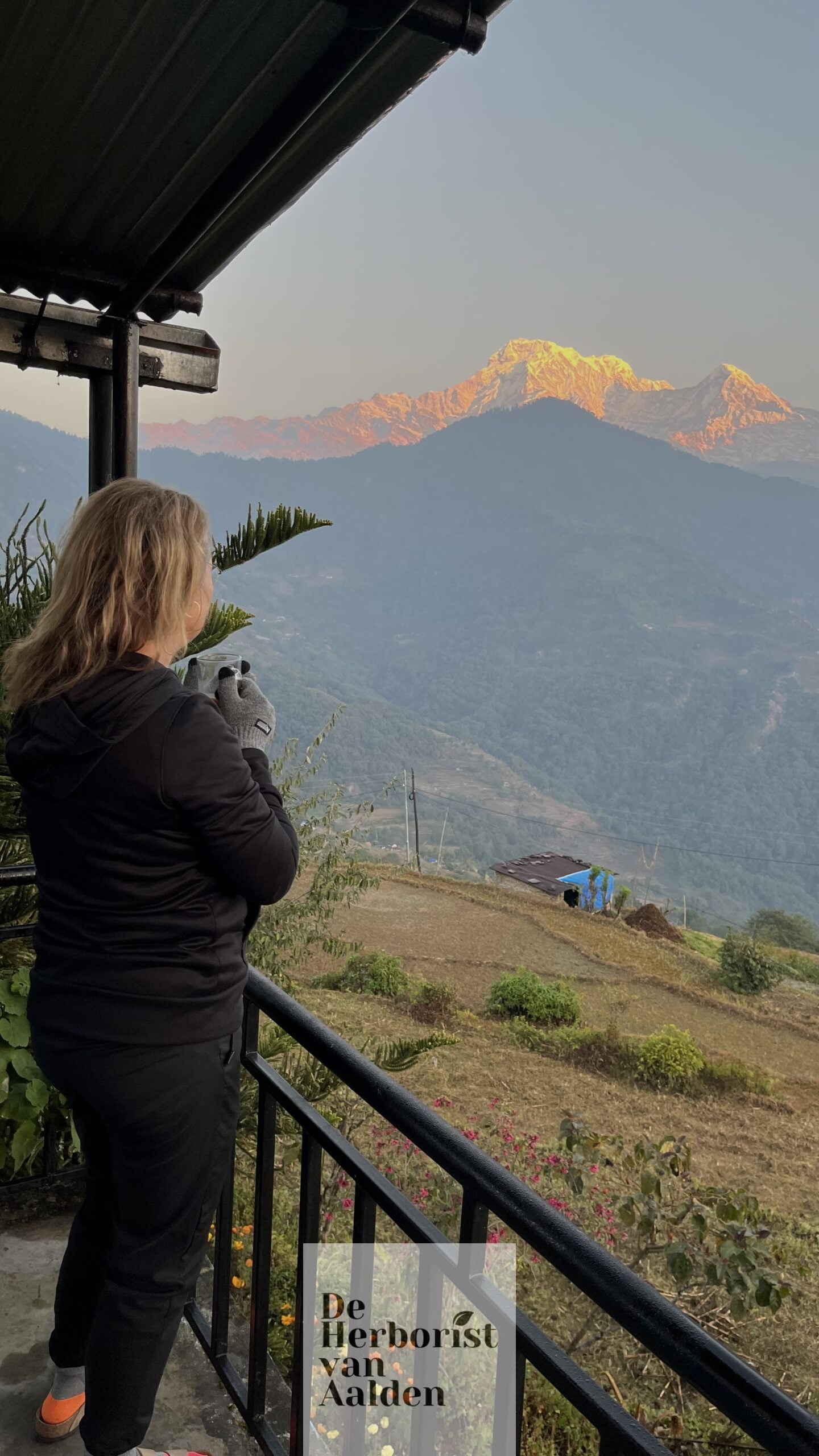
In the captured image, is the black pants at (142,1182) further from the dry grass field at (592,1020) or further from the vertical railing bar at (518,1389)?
the dry grass field at (592,1020)

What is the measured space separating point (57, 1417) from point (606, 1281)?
3.42 feet

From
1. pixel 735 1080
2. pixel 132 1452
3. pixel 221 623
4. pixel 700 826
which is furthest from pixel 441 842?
pixel 132 1452

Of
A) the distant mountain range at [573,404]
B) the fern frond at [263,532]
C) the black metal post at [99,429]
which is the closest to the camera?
the black metal post at [99,429]

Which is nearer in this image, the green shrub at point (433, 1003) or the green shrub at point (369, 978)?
the green shrub at point (433, 1003)

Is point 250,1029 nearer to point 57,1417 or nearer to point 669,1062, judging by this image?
point 57,1417

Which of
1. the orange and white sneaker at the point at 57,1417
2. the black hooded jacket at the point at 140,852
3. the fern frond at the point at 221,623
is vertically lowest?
the orange and white sneaker at the point at 57,1417

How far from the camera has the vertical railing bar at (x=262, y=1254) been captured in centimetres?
123

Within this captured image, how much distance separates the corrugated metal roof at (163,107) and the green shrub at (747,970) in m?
19.7

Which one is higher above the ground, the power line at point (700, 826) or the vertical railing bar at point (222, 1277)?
the vertical railing bar at point (222, 1277)

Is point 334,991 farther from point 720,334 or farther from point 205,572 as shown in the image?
point 720,334

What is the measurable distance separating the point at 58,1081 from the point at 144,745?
381mm

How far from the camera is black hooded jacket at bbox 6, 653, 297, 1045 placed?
0.93 meters

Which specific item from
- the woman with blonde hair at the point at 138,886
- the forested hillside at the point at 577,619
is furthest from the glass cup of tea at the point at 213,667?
the forested hillside at the point at 577,619

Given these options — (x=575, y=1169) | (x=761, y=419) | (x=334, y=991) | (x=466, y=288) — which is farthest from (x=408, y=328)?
(x=575, y=1169)
